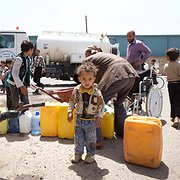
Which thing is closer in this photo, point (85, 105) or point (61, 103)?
point (85, 105)

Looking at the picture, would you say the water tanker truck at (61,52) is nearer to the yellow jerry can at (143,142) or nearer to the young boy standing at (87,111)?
the young boy standing at (87,111)

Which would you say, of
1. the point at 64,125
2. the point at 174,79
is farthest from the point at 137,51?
the point at 64,125

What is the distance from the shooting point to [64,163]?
11.8 feet

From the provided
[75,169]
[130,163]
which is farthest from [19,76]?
[130,163]

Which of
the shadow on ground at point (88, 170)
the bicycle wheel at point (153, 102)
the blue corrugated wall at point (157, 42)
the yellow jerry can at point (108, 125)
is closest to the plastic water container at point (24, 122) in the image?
the yellow jerry can at point (108, 125)

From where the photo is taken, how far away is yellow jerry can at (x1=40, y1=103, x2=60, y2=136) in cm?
463

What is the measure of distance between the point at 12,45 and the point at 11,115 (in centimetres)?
1080

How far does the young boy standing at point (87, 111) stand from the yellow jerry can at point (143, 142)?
0.46m

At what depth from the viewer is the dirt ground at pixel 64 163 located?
326 cm

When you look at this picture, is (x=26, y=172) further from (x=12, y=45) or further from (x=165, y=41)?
(x=165, y=41)

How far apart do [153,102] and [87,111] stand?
2.84 metres

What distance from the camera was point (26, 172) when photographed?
10.9 feet

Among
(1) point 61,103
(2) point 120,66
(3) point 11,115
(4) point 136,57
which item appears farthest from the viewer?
(4) point 136,57

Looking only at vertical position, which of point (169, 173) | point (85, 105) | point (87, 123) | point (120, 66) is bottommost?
point (169, 173)
